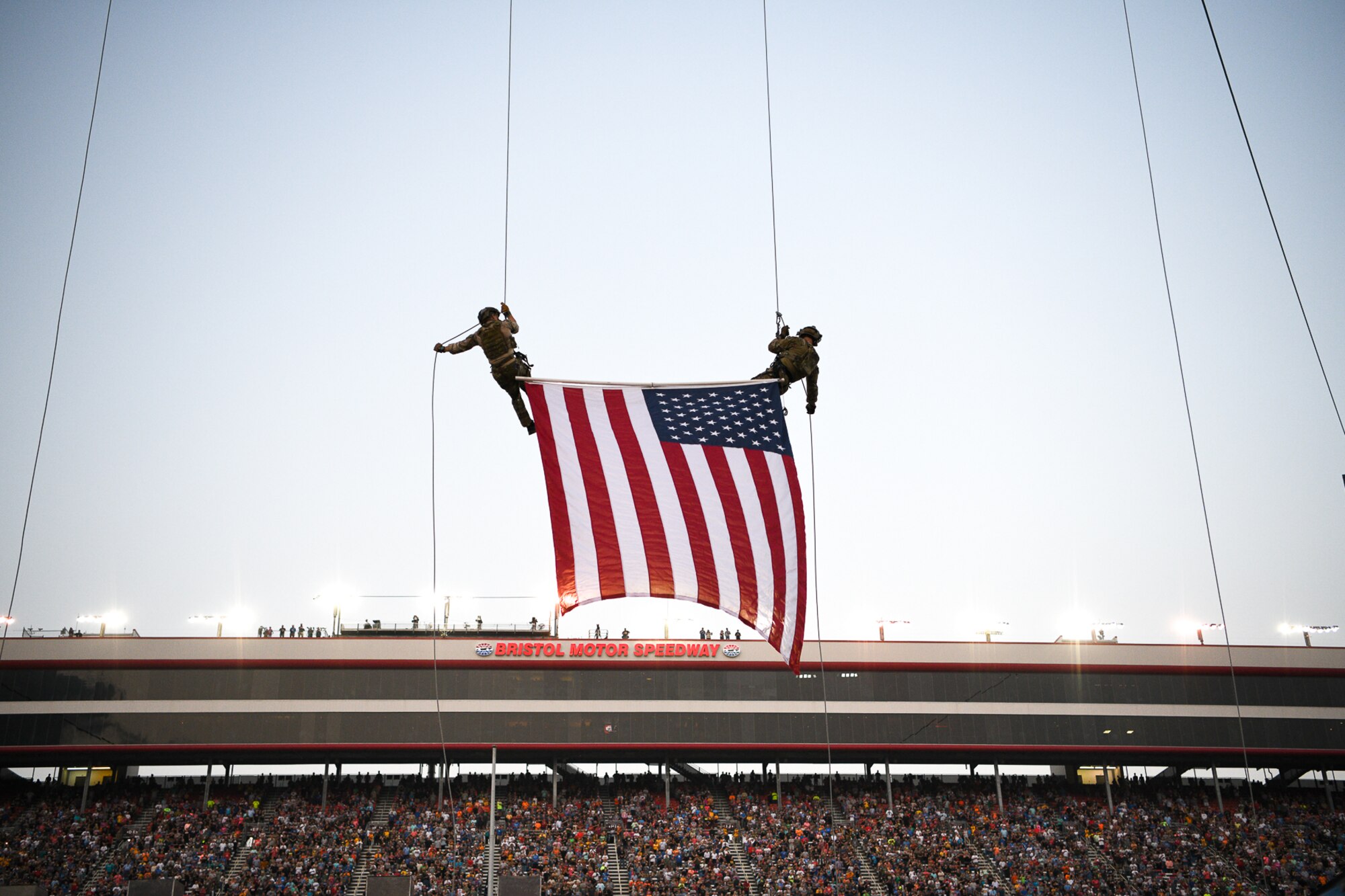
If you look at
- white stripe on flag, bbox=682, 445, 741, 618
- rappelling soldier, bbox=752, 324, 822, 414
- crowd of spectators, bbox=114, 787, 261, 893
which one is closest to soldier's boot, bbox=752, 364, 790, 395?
rappelling soldier, bbox=752, 324, 822, 414

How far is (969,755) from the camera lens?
48875 millimetres

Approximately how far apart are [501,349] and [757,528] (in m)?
4.58

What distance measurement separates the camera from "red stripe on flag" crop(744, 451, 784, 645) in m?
15.1

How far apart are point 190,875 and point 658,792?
2024 cm

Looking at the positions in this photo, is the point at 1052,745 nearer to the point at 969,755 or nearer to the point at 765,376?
the point at 969,755

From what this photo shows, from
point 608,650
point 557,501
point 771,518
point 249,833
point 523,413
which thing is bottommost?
point 249,833

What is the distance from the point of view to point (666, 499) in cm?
1520

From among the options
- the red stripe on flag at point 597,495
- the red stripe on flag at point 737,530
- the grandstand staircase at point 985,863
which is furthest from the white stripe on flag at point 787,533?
the grandstand staircase at point 985,863

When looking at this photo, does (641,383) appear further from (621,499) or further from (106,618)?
(106,618)

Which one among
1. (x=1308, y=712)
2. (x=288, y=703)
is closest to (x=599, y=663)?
(x=288, y=703)

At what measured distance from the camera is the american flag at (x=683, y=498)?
48.9 ft

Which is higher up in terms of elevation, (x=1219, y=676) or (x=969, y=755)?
(x=1219, y=676)

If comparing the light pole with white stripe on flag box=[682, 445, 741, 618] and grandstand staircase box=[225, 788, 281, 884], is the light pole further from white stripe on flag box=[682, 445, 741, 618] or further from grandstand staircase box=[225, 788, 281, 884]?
white stripe on flag box=[682, 445, 741, 618]

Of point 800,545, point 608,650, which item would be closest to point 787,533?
point 800,545
